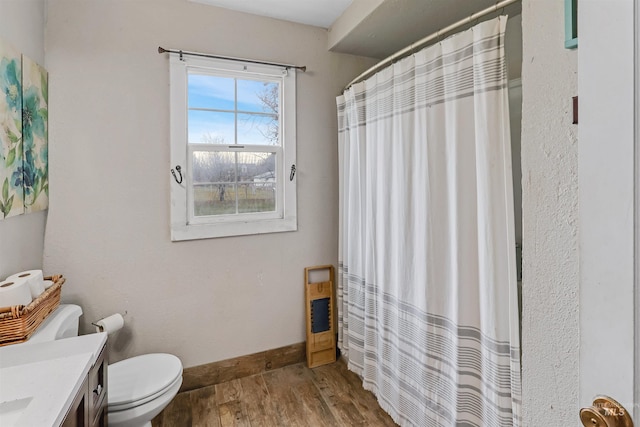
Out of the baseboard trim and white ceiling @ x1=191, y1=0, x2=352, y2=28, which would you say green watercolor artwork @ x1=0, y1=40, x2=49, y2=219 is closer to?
white ceiling @ x1=191, y1=0, x2=352, y2=28

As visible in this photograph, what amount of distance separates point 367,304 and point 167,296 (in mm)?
1282

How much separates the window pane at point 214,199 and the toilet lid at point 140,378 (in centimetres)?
89

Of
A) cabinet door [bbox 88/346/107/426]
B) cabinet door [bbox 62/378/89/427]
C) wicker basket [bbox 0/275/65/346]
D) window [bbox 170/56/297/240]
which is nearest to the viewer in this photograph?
cabinet door [bbox 62/378/89/427]

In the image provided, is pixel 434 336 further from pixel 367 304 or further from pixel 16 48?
pixel 16 48

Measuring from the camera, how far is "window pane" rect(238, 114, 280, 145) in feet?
7.23

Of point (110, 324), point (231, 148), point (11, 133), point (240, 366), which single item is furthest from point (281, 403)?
point (11, 133)

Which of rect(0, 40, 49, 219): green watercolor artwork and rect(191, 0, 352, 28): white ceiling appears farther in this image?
rect(191, 0, 352, 28): white ceiling

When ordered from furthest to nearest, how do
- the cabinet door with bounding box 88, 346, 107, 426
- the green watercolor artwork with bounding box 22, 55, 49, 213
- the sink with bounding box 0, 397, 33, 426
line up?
the green watercolor artwork with bounding box 22, 55, 49, 213 → the cabinet door with bounding box 88, 346, 107, 426 → the sink with bounding box 0, 397, 33, 426

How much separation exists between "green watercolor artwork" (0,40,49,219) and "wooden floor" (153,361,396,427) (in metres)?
1.40

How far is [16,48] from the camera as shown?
1455mm

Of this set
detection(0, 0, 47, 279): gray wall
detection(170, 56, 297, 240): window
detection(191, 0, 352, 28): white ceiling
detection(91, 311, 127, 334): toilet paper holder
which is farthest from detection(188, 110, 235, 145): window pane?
detection(91, 311, 127, 334): toilet paper holder

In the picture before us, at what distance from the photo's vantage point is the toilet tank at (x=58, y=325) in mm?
1338

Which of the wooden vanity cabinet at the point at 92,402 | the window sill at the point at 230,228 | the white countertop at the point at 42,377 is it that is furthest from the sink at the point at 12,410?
the window sill at the point at 230,228

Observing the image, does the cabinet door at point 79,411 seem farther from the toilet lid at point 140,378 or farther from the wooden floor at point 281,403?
the wooden floor at point 281,403
